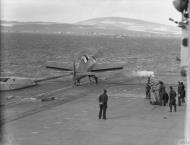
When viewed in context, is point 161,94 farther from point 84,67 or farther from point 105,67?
point 105,67

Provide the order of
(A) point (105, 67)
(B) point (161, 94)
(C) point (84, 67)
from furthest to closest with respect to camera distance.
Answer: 1. (A) point (105, 67)
2. (C) point (84, 67)
3. (B) point (161, 94)

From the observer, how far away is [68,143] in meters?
12.7

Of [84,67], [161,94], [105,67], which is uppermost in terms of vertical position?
[84,67]

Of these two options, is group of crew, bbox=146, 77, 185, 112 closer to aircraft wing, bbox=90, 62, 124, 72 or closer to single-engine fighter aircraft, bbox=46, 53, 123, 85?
single-engine fighter aircraft, bbox=46, 53, 123, 85

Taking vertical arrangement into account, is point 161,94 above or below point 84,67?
below

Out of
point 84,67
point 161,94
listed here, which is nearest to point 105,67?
point 84,67

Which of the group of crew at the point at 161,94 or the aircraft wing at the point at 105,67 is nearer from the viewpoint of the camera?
the group of crew at the point at 161,94

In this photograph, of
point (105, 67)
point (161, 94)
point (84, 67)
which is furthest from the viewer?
point (105, 67)

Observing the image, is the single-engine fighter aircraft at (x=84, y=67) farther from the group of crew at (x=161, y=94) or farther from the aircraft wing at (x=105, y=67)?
the group of crew at (x=161, y=94)

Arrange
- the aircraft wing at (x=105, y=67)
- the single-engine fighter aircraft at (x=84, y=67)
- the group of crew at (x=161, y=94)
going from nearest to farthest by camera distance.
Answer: the group of crew at (x=161, y=94), the single-engine fighter aircraft at (x=84, y=67), the aircraft wing at (x=105, y=67)

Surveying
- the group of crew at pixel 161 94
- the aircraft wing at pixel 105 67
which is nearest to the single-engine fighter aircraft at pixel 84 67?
the aircraft wing at pixel 105 67


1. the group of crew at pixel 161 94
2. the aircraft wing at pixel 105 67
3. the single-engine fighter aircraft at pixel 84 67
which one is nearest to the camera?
the group of crew at pixel 161 94

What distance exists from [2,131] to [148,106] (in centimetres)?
932

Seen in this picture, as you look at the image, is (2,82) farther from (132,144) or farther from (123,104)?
(132,144)
